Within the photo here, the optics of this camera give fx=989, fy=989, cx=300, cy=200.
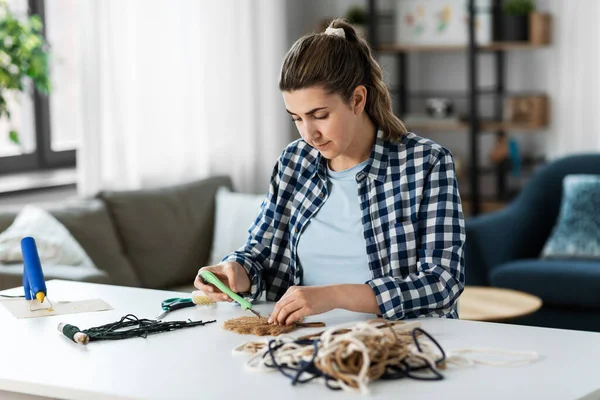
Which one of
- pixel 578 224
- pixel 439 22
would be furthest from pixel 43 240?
pixel 439 22

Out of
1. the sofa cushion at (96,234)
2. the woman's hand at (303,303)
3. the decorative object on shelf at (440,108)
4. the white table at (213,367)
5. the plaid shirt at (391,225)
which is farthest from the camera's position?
the decorative object on shelf at (440,108)

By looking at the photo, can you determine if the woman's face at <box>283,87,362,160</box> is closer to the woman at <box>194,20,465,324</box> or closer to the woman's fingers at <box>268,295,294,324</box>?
the woman at <box>194,20,465,324</box>

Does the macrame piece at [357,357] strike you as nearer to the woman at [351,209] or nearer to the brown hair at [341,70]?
the woman at [351,209]

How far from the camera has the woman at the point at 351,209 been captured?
2025mm

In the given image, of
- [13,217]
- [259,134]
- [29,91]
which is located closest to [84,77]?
[29,91]

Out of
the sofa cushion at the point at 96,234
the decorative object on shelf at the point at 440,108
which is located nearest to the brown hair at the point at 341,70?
the sofa cushion at the point at 96,234

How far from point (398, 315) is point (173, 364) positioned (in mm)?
490

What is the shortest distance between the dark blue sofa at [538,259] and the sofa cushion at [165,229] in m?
1.24

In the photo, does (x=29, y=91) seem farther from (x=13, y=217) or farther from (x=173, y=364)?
(x=173, y=364)

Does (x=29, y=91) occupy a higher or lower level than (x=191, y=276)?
higher

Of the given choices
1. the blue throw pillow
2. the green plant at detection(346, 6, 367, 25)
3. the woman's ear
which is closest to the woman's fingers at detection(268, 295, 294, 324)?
the woman's ear

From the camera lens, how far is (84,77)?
4.27m

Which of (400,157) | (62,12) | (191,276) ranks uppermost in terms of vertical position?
(62,12)

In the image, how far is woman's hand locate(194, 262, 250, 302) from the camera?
2154mm
